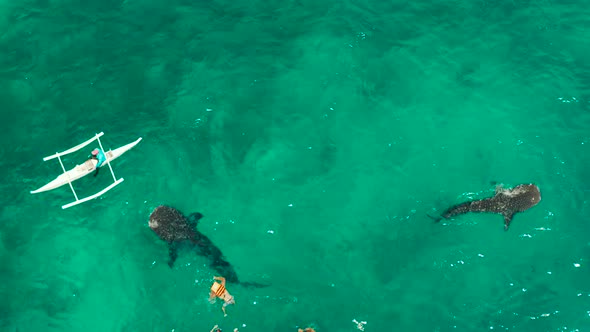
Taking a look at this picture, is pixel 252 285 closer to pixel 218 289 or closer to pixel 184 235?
pixel 218 289

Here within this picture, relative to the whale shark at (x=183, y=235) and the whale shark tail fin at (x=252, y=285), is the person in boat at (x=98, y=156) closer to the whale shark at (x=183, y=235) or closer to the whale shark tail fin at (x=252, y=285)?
the whale shark at (x=183, y=235)

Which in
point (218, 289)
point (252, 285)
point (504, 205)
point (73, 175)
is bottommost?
point (252, 285)

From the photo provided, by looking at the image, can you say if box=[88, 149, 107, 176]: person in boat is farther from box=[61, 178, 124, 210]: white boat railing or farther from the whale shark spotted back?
the whale shark spotted back

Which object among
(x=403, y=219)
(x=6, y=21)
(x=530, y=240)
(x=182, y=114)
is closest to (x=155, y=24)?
(x=182, y=114)

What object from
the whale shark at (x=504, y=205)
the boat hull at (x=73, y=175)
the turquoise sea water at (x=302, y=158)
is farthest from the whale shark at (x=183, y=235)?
the whale shark at (x=504, y=205)

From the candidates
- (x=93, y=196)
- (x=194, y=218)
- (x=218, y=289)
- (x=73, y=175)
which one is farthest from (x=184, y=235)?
(x=73, y=175)

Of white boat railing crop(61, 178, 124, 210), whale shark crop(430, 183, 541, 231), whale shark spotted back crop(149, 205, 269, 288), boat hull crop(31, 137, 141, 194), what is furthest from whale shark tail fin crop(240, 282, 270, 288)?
boat hull crop(31, 137, 141, 194)

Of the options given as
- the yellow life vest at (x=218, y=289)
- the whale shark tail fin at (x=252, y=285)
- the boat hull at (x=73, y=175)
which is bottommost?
the whale shark tail fin at (x=252, y=285)
